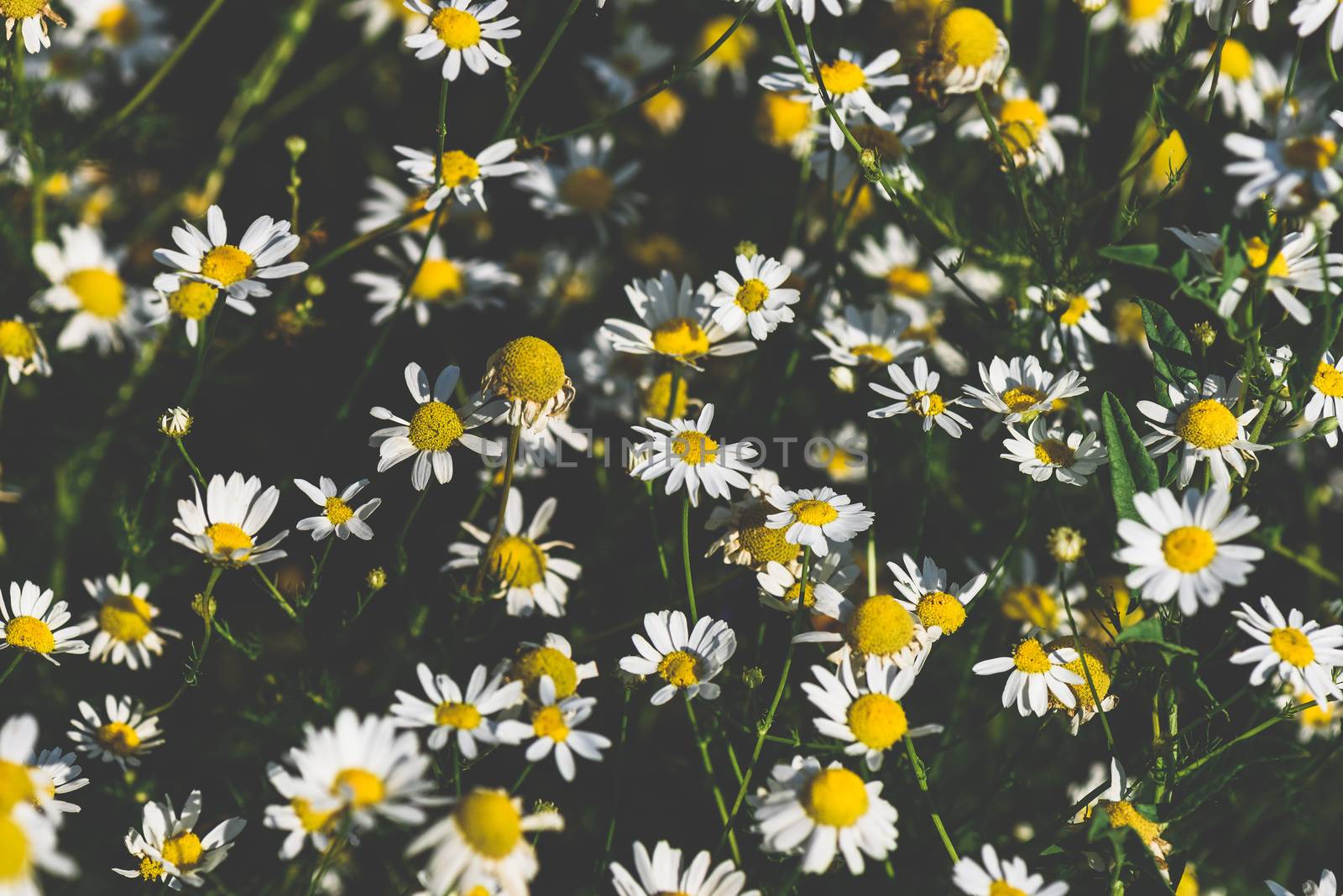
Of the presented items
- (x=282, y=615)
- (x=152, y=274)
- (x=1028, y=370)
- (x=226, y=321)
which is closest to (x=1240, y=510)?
(x=1028, y=370)

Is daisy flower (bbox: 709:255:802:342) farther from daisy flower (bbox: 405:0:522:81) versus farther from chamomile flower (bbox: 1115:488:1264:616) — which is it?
chamomile flower (bbox: 1115:488:1264:616)

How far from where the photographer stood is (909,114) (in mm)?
2547

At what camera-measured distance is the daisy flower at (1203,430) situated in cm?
176

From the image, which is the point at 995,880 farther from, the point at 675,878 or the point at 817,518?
the point at 817,518

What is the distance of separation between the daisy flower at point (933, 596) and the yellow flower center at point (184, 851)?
1128mm

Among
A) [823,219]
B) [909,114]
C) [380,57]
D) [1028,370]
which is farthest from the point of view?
[380,57]

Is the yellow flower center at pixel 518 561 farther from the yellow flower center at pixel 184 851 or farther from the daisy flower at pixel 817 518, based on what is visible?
the yellow flower center at pixel 184 851

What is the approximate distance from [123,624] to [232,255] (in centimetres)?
68

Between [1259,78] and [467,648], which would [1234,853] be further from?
[1259,78]

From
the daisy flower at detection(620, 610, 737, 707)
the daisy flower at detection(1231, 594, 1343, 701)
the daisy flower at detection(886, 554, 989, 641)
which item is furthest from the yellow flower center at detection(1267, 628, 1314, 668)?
the daisy flower at detection(620, 610, 737, 707)

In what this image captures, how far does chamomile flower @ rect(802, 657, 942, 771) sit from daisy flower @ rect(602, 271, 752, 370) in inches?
24.2

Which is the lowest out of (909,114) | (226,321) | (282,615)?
(282,615)

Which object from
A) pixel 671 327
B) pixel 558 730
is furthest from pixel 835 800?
pixel 671 327

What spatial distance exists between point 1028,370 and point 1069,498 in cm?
50
